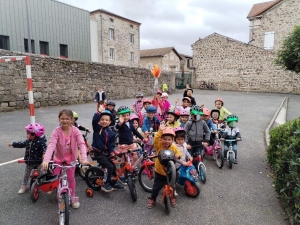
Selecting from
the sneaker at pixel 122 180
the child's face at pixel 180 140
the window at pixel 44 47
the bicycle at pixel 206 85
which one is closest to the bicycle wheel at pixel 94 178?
the sneaker at pixel 122 180

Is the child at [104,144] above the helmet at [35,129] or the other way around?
the other way around

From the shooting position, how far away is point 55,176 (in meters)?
3.30

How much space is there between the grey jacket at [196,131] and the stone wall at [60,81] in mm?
9560

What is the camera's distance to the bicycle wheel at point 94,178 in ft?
12.0

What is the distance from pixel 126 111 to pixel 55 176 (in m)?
1.66

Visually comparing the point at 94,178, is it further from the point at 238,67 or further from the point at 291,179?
the point at 238,67

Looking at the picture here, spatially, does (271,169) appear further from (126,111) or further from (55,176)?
(55,176)

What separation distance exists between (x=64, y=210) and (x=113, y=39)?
3034 cm

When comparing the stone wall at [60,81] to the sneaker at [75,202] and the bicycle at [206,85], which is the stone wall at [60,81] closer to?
the sneaker at [75,202]

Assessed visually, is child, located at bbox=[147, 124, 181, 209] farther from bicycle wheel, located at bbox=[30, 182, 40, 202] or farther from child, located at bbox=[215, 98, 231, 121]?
child, located at bbox=[215, 98, 231, 121]

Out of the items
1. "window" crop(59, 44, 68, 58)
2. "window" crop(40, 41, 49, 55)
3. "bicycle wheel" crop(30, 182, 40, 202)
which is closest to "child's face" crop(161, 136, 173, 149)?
"bicycle wheel" crop(30, 182, 40, 202)

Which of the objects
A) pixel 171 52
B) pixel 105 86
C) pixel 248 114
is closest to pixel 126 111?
pixel 248 114

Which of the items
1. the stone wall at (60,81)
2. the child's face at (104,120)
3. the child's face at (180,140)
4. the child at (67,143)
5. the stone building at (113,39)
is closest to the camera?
the child at (67,143)

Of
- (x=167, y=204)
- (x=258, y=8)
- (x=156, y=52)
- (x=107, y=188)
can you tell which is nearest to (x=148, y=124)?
(x=107, y=188)
